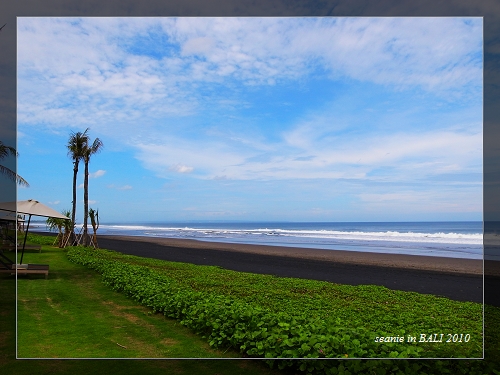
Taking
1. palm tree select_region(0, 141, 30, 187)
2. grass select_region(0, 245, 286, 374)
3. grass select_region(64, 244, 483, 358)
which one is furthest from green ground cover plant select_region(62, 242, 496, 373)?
palm tree select_region(0, 141, 30, 187)

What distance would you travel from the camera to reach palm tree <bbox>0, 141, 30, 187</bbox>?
391cm

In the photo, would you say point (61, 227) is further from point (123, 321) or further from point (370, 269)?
point (123, 321)

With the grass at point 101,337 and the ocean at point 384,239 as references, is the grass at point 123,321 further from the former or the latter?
the ocean at point 384,239

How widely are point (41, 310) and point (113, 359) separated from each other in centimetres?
186

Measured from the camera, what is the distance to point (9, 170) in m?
4.23

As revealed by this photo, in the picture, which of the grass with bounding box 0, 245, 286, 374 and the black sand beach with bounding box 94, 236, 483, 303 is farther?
the black sand beach with bounding box 94, 236, 483, 303

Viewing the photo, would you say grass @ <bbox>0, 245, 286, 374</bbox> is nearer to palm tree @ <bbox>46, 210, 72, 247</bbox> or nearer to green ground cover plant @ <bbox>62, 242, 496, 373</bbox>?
green ground cover plant @ <bbox>62, 242, 496, 373</bbox>

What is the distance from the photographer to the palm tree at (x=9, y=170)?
391 cm

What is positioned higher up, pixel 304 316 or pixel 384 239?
pixel 304 316

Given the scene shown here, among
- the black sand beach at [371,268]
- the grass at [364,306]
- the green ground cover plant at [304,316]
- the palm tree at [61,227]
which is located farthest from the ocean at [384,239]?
the grass at [364,306]

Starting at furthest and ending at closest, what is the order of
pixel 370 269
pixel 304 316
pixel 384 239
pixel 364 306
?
pixel 384 239 < pixel 370 269 < pixel 364 306 < pixel 304 316

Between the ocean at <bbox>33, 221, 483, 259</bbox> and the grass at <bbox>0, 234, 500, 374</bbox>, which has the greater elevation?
the grass at <bbox>0, 234, 500, 374</bbox>

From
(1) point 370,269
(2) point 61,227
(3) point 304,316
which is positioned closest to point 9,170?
(3) point 304,316

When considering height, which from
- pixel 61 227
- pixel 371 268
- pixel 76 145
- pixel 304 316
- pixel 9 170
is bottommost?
pixel 371 268
